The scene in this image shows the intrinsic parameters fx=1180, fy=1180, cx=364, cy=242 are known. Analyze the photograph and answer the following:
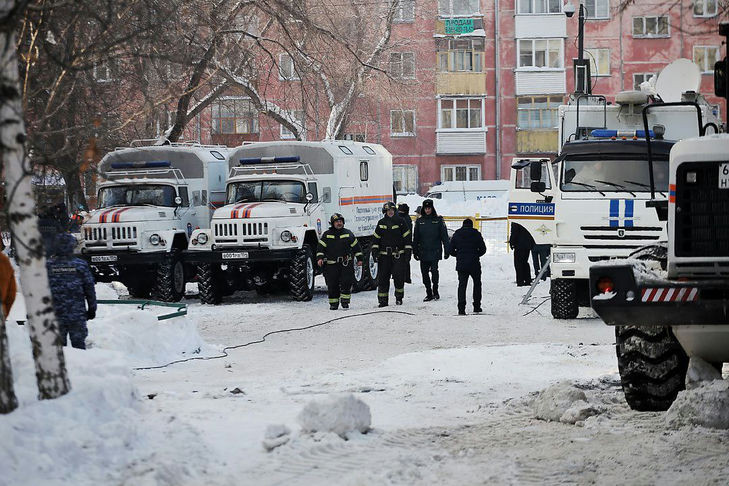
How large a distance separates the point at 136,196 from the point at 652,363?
15.8 m

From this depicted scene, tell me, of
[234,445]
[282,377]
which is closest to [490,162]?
[282,377]

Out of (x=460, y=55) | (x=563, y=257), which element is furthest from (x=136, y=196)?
(x=460, y=55)

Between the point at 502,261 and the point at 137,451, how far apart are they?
2363 centimetres

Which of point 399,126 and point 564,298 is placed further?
point 399,126

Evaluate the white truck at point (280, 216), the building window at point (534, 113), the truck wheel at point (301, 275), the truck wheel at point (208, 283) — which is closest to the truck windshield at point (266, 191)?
the white truck at point (280, 216)

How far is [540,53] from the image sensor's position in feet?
173

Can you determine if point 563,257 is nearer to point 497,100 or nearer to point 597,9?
point 497,100

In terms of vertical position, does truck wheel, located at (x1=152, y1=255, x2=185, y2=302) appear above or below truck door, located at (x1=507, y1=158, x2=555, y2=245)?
below

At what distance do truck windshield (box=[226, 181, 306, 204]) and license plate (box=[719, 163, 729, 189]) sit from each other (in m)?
14.5

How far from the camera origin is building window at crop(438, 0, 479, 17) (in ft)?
171

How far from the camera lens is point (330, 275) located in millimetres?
20625

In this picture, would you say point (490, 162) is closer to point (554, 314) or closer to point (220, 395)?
point (554, 314)

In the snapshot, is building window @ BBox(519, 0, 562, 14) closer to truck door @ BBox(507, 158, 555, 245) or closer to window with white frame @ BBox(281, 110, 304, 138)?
window with white frame @ BBox(281, 110, 304, 138)

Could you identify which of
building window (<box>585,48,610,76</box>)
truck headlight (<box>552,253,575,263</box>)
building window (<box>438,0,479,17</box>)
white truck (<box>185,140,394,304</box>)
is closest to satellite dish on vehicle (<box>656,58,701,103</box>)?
truck headlight (<box>552,253,575,263</box>)
